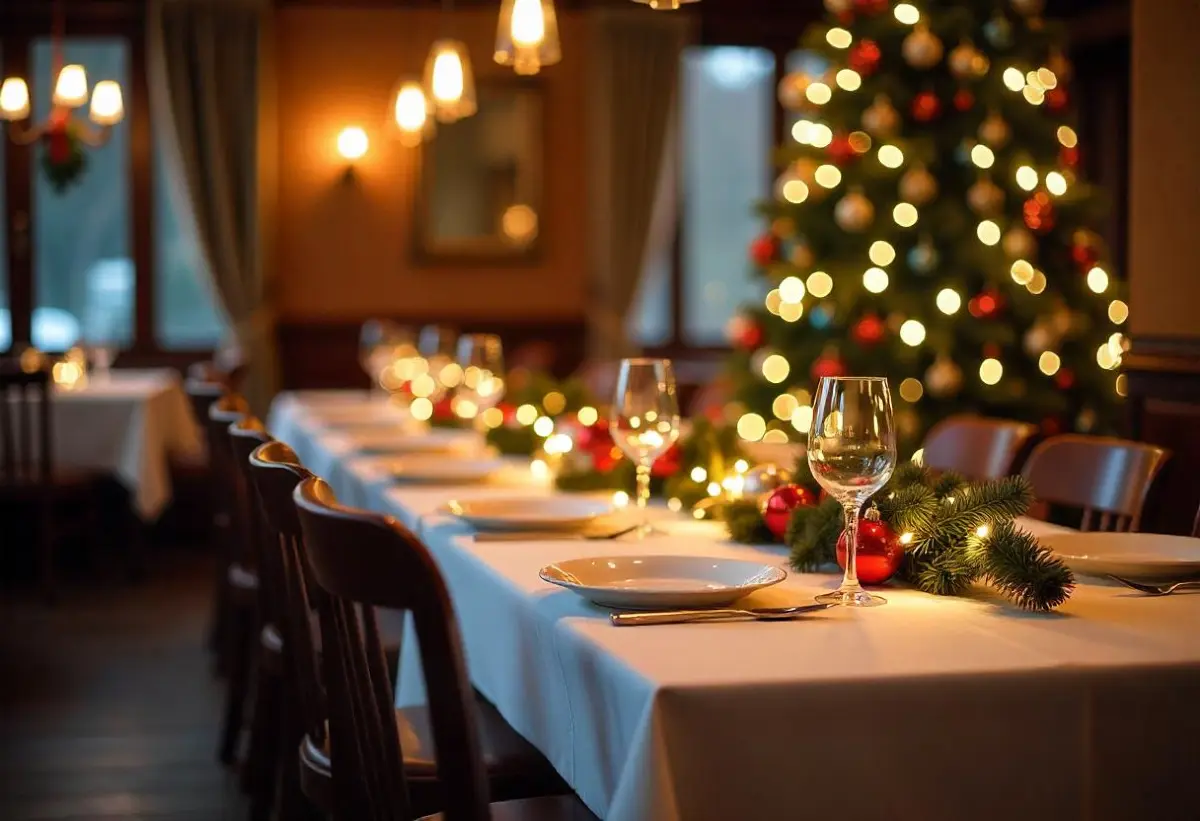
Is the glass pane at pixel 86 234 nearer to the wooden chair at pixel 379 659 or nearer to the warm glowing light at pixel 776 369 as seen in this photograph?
the warm glowing light at pixel 776 369

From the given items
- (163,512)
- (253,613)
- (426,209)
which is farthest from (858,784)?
(426,209)

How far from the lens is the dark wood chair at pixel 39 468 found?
18.9 ft

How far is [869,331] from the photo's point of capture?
5305 mm

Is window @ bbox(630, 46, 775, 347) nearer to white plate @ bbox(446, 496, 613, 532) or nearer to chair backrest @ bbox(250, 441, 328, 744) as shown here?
white plate @ bbox(446, 496, 613, 532)

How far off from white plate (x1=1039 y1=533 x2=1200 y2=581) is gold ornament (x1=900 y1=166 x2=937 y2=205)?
3.43 metres

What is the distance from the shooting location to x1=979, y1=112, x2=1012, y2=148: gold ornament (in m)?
5.42

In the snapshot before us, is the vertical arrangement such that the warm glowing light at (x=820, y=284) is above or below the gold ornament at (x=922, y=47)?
below

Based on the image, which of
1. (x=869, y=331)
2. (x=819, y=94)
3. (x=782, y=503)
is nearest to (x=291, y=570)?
(x=782, y=503)

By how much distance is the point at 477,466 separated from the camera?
303 cm

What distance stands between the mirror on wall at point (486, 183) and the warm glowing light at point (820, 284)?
297cm

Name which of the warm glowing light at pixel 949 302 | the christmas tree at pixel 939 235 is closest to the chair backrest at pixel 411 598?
the christmas tree at pixel 939 235

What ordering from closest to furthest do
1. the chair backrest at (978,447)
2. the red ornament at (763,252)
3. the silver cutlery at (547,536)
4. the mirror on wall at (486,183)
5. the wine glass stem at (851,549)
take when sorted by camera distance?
the wine glass stem at (851,549) → the silver cutlery at (547,536) → the chair backrest at (978,447) → the red ornament at (763,252) → the mirror on wall at (486,183)

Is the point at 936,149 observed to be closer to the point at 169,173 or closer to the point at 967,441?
the point at 967,441

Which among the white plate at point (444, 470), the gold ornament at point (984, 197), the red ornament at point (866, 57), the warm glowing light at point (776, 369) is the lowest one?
the white plate at point (444, 470)
